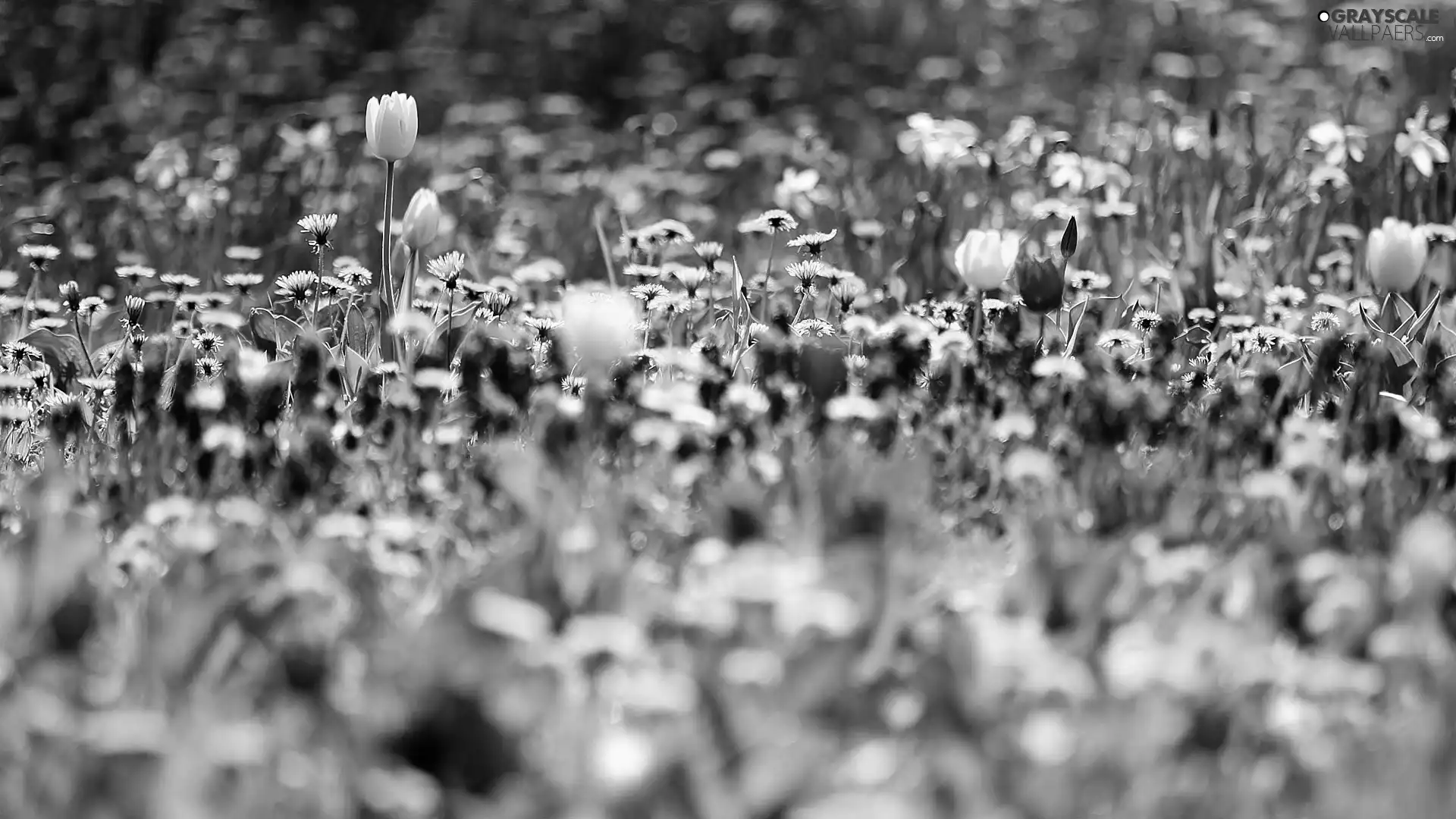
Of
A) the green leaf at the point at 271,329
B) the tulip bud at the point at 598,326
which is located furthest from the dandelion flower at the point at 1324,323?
the green leaf at the point at 271,329

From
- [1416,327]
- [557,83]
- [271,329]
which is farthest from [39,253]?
[557,83]

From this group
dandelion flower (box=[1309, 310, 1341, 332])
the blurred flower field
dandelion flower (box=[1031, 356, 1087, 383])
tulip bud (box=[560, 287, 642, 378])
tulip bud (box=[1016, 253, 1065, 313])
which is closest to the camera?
the blurred flower field

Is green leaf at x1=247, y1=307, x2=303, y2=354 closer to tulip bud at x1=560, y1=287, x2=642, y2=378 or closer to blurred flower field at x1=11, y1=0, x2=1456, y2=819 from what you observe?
blurred flower field at x1=11, y1=0, x2=1456, y2=819

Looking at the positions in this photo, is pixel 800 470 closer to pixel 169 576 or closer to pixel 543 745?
pixel 543 745

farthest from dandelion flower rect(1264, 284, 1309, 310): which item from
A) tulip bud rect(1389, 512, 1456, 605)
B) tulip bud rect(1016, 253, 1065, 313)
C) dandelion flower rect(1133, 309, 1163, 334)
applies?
tulip bud rect(1389, 512, 1456, 605)

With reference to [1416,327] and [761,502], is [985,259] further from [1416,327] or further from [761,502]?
[1416,327]
